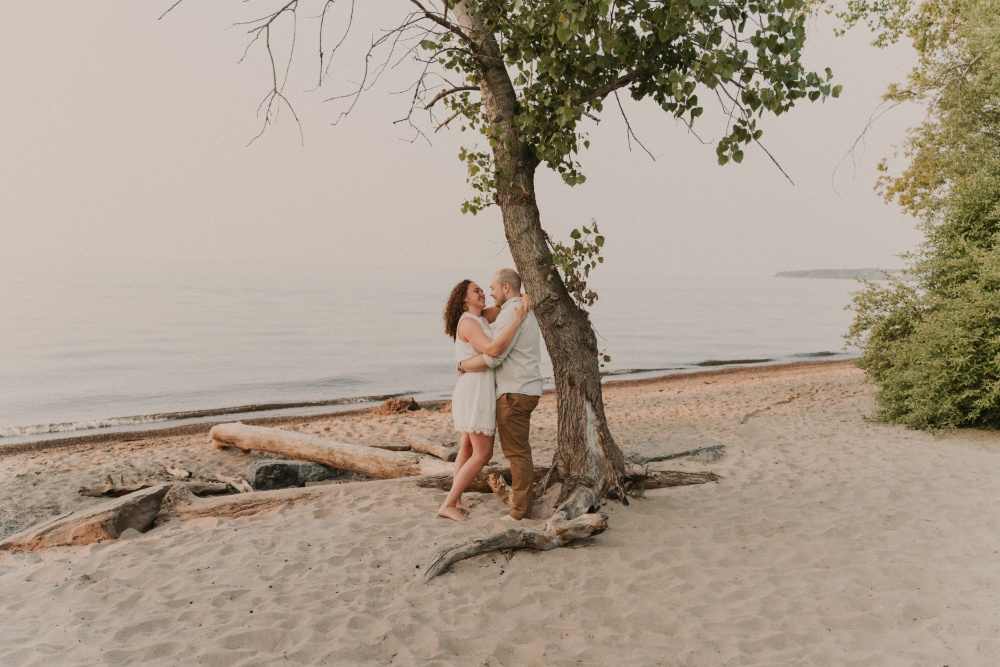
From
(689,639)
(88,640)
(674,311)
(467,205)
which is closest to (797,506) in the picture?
(689,639)

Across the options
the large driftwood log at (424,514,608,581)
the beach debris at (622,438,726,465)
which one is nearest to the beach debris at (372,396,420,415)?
the beach debris at (622,438,726,465)

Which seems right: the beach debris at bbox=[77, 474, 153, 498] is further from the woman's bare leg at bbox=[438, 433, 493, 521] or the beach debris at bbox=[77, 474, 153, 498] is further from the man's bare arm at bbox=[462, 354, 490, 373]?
the man's bare arm at bbox=[462, 354, 490, 373]

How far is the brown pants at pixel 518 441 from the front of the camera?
18.4 feet

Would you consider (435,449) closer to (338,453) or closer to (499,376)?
(338,453)

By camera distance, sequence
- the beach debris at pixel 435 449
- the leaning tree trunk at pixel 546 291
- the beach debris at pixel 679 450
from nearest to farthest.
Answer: the leaning tree trunk at pixel 546 291 < the beach debris at pixel 435 449 < the beach debris at pixel 679 450

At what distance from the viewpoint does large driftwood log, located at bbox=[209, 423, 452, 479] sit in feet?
24.9

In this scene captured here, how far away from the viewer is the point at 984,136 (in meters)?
12.5

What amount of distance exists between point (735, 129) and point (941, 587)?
3.62m

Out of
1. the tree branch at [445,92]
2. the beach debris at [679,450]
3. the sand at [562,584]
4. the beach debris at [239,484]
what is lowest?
the sand at [562,584]

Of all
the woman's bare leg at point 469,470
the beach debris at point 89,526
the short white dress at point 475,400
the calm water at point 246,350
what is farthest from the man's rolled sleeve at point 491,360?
the calm water at point 246,350

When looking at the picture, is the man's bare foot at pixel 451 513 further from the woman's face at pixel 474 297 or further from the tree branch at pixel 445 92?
the tree branch at pixel 445 92

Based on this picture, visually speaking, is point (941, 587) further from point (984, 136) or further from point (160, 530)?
point (984, 136)

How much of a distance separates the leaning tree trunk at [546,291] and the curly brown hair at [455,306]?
70 centimetres

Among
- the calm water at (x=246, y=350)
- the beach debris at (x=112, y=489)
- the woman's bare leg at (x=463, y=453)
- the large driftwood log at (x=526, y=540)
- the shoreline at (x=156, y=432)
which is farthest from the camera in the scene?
the calm water at (x=246, y=350)
